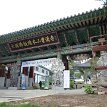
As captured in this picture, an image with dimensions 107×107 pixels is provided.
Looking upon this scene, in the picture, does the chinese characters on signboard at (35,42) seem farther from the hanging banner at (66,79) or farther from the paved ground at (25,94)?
the paved ground at (25,94)

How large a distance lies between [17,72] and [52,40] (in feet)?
19.1

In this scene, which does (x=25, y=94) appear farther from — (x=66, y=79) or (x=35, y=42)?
(x=35, y=42)

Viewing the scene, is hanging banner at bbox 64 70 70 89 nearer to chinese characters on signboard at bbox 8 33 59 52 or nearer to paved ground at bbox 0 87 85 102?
paved ground at bbox 0 87 85 102

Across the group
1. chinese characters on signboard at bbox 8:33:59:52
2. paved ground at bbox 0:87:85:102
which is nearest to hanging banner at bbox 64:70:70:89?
paved ground at bbox 0:87:85:102

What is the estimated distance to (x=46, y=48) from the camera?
72.2 feet

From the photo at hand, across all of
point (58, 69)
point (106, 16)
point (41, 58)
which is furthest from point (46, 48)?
point (106, 16)

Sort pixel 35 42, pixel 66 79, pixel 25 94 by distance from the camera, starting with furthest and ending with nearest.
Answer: pixel 35 42
pixel 66 79
pixel 25 94

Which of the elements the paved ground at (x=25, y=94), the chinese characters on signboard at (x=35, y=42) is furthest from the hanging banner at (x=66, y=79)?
the chinese characters on signboard at (x=35, y=42)

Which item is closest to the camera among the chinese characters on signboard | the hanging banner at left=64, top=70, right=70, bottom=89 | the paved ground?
the paved ground

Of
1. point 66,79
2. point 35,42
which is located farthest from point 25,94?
point 35,42

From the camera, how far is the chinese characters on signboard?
20.8m

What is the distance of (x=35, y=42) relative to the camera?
2198 cm

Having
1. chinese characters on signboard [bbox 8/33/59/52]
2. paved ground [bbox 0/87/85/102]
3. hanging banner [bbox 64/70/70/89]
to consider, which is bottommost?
paved ground [bbox 0/87/85/102]

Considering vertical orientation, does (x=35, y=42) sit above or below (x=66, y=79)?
above
